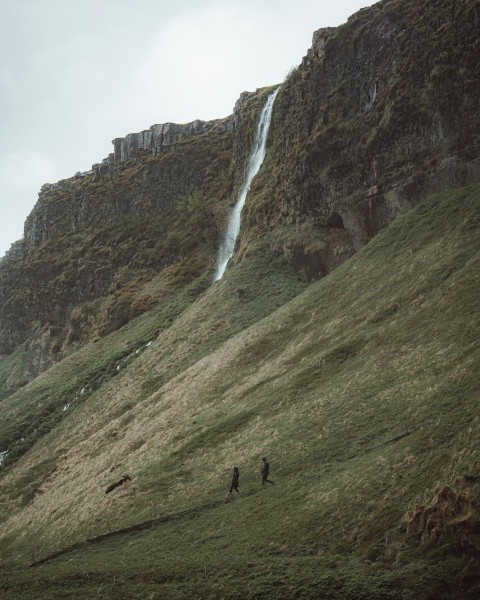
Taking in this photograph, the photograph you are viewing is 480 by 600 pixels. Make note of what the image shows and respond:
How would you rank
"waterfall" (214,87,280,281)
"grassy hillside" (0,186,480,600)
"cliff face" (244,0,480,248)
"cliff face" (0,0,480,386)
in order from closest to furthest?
"grassy hillside" (0,186,480,600) < "cliff face" (244,0,480,248) < "cliff face" (0,0,480,386) < "waterfall" (214,87,280,281)

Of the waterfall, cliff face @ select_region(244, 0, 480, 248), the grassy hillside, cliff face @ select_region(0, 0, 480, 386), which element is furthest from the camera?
the waterfall

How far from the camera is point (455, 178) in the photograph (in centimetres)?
5822

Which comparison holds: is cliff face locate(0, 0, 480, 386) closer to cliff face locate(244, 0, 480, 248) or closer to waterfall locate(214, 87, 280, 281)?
cliff face locate(244, 0, 480, 248)

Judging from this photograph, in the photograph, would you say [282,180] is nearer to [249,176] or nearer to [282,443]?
[249,176]

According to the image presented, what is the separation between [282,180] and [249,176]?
14.1 metres

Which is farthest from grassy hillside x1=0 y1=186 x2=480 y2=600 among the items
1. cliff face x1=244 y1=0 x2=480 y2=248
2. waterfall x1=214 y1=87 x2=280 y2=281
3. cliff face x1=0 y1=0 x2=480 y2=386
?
waterfall x1=214 y1=87 x2=280 y2=281

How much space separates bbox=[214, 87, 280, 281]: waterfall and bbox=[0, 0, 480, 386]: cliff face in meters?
2.44

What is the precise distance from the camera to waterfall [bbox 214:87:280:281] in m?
90.0

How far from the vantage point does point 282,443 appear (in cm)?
3412

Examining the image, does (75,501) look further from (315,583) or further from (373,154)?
(373,154)

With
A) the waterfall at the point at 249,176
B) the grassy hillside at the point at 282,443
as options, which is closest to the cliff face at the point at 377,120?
the grassy hillside at the point at 282,443

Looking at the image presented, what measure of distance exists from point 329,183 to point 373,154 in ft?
22.0

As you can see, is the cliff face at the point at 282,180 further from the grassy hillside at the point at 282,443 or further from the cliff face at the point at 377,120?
the grassy hillside at the point at 282,443

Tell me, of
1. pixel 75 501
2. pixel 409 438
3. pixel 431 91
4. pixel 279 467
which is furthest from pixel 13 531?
pixel 431 91
